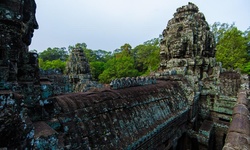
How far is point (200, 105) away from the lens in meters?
8.47

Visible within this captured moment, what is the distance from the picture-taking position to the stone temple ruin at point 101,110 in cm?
186

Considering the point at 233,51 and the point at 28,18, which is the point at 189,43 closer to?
the point at 28,18

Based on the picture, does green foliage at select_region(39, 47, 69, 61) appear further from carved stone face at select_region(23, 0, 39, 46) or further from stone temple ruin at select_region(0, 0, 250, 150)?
carved stone face at select_region(23, 0, 39, 46)

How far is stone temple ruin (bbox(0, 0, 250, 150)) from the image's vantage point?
73.2 inches

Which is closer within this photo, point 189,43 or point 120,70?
point 189,43

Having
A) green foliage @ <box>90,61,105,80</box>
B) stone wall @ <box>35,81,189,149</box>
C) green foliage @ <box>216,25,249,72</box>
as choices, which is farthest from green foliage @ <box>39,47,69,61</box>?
stone wall @ <box>35,81,189,149</box>

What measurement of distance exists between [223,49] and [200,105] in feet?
77.2

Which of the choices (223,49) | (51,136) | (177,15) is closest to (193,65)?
(177,15)

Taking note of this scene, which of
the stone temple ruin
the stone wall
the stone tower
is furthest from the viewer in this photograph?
the stone tower

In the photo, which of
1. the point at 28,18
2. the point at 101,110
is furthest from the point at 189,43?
the point at 28,18

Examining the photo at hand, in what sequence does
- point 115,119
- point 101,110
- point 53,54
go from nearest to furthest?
point 101,110 < point 115,119 < point 53,54

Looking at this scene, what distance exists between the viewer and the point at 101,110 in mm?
3375

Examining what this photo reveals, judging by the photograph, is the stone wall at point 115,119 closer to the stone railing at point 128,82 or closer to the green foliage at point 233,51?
the stone railing at point 128,82

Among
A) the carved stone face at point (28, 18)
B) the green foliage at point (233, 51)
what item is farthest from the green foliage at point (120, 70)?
the carved stone face at point (28, 18)
